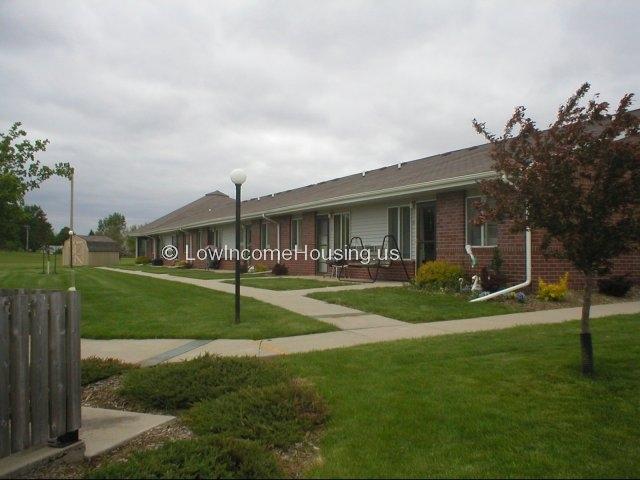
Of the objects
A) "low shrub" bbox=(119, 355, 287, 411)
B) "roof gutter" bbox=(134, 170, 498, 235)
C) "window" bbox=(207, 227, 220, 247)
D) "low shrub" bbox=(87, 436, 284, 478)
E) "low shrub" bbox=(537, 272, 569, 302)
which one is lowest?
"low shrub" bbox=(87, 436, 284, 478)

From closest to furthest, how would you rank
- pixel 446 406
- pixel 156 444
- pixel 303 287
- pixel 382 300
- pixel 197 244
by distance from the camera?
pixel 156 444 < pixel 446 406 < pixel 382 300 < pixel 303 287 < pixel 197 244

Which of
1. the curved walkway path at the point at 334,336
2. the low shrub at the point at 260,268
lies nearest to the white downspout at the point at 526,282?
the curved walkway path at the point at 334,336

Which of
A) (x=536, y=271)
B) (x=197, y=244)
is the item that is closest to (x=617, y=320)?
(x=536, y=271)

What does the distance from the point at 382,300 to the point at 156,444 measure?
7788mm

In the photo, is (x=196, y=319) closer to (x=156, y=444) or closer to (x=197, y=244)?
(x=156, y=444)

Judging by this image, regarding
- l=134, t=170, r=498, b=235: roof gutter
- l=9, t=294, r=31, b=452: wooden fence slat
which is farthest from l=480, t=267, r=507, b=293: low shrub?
l=9, t=294, r=31, b=452: wooden fence slat

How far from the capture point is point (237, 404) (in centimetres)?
458

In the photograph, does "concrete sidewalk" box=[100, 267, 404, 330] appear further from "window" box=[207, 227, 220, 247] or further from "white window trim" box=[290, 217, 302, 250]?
"window" box=[207, 227, 220, 247]

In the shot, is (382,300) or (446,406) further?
(382,300)

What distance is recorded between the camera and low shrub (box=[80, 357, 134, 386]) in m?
5.80

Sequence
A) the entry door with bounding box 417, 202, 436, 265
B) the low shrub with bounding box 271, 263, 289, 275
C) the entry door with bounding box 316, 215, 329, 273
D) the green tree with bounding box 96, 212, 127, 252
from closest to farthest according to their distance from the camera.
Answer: the entry door with bounding box 417, 202, 436, 265, the entry door with bounding box 316, 215, 329, 273, the low shrub with bounding box 271, 263, 289, 275, the green tree with bounding box 96, 212, 127, 252

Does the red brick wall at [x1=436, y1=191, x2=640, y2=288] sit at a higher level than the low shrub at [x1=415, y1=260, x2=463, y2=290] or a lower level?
higher

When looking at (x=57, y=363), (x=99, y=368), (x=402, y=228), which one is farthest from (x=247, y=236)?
(x=57, y=363)

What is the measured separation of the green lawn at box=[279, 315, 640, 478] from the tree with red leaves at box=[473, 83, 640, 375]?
0.70 metres
